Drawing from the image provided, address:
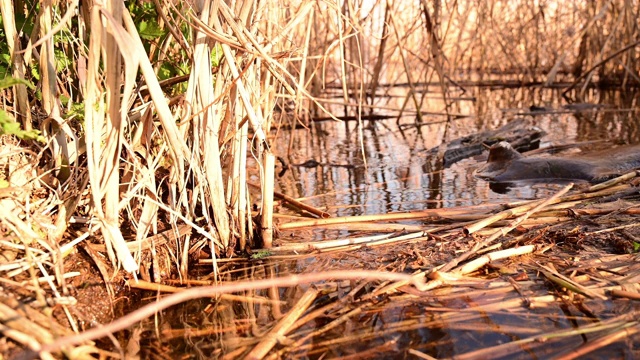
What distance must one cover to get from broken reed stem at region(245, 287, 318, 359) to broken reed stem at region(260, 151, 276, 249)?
0.37m

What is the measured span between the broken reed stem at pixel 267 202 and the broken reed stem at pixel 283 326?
367 mm

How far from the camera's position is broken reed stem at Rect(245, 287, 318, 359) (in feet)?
3.90

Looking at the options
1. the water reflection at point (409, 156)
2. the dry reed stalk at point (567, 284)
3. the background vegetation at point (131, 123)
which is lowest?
the water reflection at point (409, 156)

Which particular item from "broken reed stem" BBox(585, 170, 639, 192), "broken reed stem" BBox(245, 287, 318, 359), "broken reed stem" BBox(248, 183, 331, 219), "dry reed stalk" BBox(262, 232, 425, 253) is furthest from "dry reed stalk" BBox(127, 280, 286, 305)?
"broken reed stem" BBox(585, 170, 639, 192)

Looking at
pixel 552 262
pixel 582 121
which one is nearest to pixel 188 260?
pixel 552 262

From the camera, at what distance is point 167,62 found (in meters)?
1.71

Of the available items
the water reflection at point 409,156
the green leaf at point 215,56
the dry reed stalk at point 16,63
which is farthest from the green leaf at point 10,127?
the water reflection at point 409,156

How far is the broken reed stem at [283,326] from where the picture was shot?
1189 mm

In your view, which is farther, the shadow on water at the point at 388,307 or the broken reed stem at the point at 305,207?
the broken reed stem at the point at 305,207

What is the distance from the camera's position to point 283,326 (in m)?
1.29

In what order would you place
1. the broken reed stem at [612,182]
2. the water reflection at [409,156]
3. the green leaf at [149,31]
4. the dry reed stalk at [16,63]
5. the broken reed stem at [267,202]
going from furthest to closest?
the water reflection at [409,156]
the broken reed stem at [612,182]
the broken reed stem at [267,202]
the green leaf at [149,31]
the dry reed stalk at [16,63]

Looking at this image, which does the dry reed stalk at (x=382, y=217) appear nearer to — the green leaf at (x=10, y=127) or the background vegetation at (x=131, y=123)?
the background vegetation at (x=131, y=123)

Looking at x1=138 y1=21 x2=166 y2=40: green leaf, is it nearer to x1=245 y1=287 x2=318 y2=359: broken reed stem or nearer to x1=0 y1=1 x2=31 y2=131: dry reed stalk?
x1=0 y1=1 x2=31 y2=131: dry reed stalk

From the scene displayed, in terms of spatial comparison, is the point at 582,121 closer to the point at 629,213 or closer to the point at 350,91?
the point at 350,91
